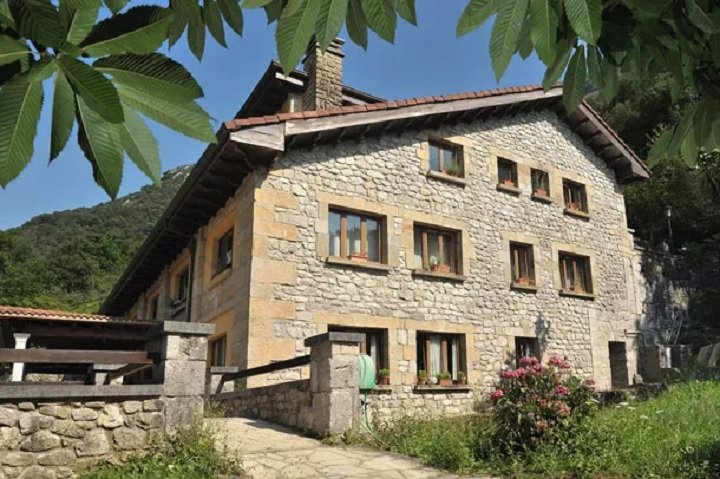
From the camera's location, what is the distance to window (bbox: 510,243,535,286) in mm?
14273

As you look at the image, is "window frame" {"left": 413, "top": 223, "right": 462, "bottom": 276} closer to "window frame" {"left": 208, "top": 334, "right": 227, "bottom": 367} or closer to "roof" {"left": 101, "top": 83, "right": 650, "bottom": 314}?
"roof" {"left": 101, "top": 83, "right": 650, "bottom": 314}

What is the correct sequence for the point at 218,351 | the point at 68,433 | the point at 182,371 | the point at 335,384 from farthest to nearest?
1. the point at 218,351
2. the point at 335,384
3. the point at 182,371
4. the point at 68,433

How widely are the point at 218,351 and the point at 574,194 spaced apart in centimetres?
1016

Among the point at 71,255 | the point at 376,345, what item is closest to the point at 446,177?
the point at 376,345

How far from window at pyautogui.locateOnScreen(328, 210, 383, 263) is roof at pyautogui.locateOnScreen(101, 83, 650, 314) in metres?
1.58

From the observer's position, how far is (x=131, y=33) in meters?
1.09

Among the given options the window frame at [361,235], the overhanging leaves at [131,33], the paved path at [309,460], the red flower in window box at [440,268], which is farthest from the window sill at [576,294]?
the overhanging leaves at [131,33]

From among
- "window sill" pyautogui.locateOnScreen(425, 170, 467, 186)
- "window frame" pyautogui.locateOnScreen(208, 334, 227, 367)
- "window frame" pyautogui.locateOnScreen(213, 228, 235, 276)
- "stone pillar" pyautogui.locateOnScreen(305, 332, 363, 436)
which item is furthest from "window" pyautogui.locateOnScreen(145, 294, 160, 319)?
"stone pillar" pyautogui.locateOnScreen(305, 332, 363, 436)

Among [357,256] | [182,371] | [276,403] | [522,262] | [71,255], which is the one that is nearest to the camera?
[182,371]

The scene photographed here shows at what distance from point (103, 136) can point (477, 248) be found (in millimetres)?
12721

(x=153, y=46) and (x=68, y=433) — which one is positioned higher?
(x=153, y=46)

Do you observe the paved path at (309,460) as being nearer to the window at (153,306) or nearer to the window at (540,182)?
the window at (540,182)

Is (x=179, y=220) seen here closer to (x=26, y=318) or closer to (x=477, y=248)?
(x=26, y=318)

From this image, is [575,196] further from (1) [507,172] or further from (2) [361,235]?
(2) [361,235]
